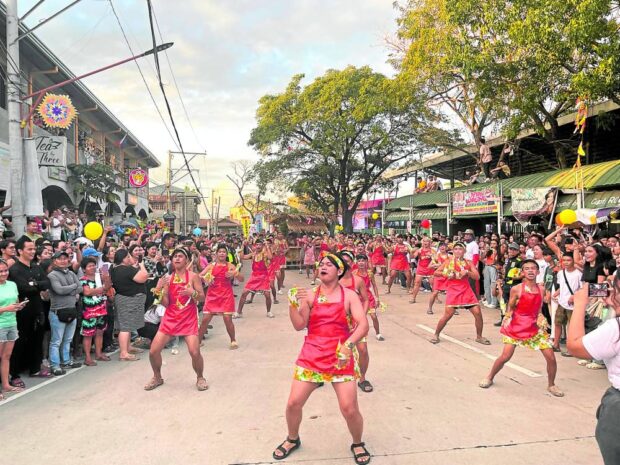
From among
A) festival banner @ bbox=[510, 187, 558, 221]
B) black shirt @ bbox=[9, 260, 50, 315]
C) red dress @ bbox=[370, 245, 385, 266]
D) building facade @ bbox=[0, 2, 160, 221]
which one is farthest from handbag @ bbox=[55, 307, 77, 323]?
festival banner @ bbox=[510, 187, 558, 221]

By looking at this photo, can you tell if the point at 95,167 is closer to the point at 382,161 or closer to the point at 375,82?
the point at 375,82

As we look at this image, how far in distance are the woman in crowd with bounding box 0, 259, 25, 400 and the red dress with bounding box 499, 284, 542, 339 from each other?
18.2ft

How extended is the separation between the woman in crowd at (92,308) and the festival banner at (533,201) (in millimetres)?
11299

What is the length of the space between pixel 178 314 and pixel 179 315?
0.05 ft

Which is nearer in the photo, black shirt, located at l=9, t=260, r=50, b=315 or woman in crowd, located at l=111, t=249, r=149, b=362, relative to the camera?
black shirt, located at l=9, t=260, r=50, b=315

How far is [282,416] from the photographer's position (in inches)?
187

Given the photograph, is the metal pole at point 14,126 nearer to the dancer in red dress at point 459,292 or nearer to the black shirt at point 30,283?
the black shirt at point 30,283

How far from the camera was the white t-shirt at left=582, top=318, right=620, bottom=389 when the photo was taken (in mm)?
2488

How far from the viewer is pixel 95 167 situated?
682 inches

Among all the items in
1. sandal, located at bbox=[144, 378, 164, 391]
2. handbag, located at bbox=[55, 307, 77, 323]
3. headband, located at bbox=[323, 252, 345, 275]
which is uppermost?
headband, located at bbox=[323, 252, 345, 275]

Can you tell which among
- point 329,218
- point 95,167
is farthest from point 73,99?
point 329,218

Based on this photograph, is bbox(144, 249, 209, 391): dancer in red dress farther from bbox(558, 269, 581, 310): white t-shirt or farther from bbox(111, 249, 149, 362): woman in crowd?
bbox(558, 269, 581, 310): white t-shirt

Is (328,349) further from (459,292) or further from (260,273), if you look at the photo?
(260,273)

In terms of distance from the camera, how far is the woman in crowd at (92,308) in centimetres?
688
